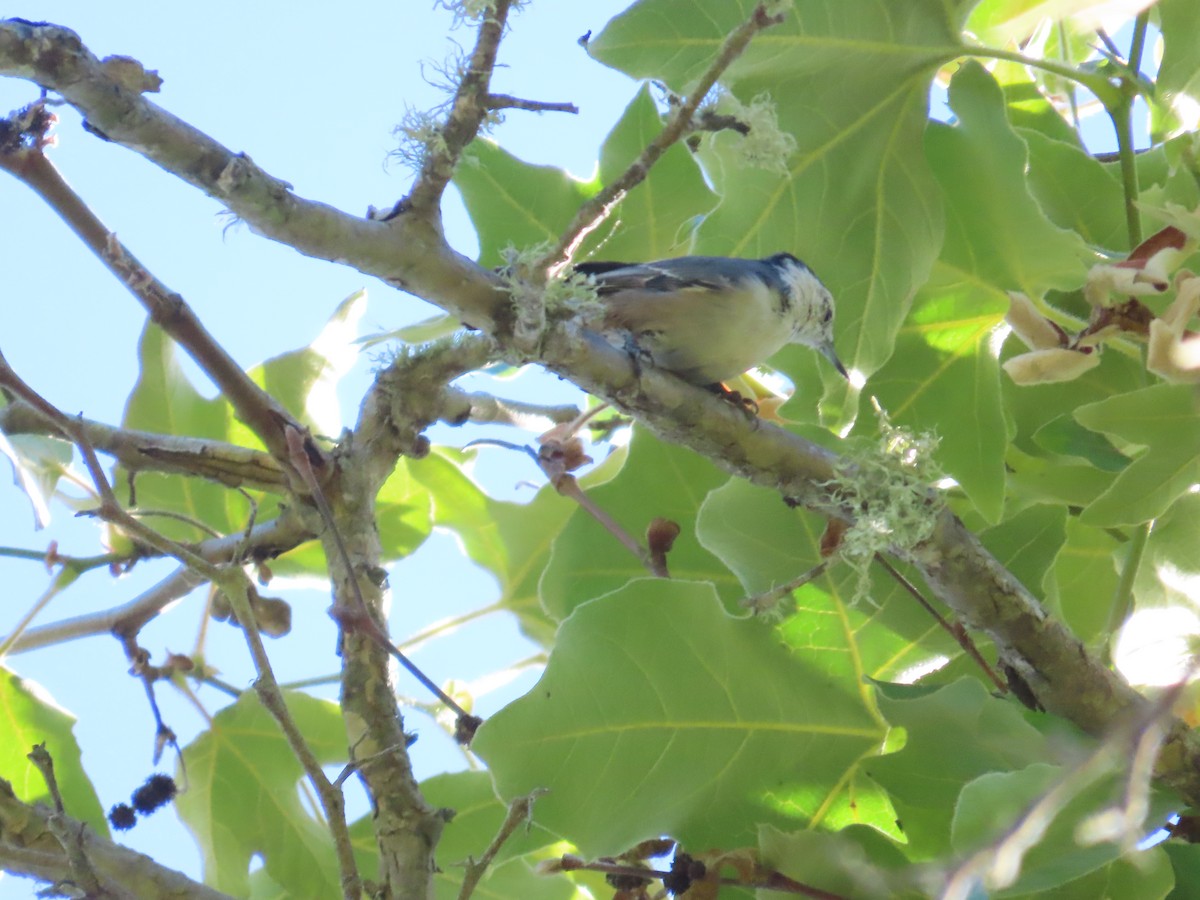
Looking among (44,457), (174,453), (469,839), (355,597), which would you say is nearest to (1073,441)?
(355,597)

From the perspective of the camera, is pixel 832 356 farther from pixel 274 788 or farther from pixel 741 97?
pixel 274 788

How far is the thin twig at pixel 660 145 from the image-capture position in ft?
3.05

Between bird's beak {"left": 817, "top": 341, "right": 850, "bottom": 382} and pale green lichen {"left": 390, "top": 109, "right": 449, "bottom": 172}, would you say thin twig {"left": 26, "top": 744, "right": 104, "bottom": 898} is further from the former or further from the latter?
bird's beak {"left": 817, "top": 341, "right": 850, "bottom": 382}

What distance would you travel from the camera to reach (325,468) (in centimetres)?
125

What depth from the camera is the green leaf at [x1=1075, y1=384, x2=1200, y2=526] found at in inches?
45.8

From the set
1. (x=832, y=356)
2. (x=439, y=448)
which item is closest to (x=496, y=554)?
(x=439, y=448)

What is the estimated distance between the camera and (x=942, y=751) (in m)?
1.12

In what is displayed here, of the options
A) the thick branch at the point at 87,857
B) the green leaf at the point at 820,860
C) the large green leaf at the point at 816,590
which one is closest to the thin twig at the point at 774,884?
the green leaf at the point at 820,860

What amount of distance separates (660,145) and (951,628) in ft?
2.07

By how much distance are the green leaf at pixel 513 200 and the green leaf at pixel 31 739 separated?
898 mm

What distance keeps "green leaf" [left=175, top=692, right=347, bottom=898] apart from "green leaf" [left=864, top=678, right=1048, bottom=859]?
0.88m

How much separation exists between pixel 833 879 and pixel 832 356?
28.4 inches

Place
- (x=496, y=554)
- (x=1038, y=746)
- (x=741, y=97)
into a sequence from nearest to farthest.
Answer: (x=1038, y=746) < (x=741, y=97) < (x=496, y=554)

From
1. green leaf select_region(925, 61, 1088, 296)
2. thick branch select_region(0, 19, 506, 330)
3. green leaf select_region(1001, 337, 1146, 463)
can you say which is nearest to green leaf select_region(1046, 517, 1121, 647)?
green leaf select_region(1001, 337, 1146, 463)
